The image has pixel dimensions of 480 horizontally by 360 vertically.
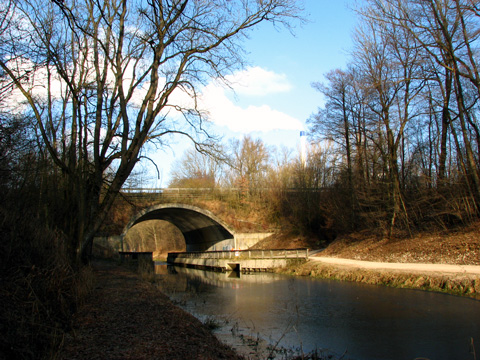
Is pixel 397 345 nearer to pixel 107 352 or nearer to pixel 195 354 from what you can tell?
pixel 195 354

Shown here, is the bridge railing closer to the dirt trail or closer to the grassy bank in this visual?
the grassy bank

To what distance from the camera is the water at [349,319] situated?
8.27m

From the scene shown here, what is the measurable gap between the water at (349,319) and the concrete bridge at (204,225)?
18372 mm

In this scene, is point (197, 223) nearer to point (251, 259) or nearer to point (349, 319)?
point (251, 259)

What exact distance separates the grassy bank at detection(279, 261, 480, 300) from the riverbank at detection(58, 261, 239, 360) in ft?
30.9

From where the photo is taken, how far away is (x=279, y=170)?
4262 cm

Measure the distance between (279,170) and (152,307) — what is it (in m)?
34.4

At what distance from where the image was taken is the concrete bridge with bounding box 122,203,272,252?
35188mm

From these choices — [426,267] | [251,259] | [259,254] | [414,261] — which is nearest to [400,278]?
[426,267]

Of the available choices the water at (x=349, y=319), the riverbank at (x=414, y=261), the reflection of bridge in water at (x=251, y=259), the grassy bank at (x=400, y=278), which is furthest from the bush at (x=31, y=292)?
the reflection of bridge in water at (x=251, y=259)

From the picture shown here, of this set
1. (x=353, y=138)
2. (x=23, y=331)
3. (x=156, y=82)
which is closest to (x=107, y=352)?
(x=23, y=331)

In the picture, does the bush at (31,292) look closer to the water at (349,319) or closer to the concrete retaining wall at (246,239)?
the water at (349,319)

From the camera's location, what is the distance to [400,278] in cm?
1591

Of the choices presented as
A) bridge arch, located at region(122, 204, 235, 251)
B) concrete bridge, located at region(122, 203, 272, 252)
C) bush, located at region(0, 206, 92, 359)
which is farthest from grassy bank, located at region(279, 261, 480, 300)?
bridge arch, located at region(122, 204, 235, 251)
